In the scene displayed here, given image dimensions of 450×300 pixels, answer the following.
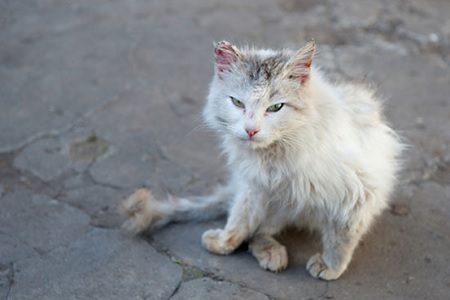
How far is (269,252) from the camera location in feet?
9.82

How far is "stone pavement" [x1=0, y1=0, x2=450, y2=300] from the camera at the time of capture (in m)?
2.90

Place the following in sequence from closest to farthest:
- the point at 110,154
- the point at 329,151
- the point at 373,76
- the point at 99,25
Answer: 1. the point at 329,151
2. the point at 110,154
3. the point at 373,76
4. the point at 99,25

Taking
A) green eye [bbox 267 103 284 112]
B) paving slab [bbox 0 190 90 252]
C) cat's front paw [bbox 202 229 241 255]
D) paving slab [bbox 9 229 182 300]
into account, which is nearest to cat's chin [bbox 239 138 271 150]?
green eye [bbox 267 103 284 112]

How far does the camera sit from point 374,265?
300 centimetres

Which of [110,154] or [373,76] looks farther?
[373,76]

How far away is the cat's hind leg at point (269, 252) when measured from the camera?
2951 mm

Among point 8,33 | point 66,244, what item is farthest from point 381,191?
point 8,33

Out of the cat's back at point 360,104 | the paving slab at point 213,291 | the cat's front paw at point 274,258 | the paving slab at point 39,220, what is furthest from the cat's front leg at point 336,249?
the paving slab at point 39,220

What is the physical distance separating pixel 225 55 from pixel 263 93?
0.26 meters

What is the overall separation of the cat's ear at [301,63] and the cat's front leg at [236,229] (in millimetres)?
641

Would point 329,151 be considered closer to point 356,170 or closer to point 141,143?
point 356,170

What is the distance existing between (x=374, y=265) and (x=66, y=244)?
150cm

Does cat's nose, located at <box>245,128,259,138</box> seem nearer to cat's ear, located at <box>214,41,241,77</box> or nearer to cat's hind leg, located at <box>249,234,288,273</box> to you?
cat's ear, located at <box>214,41,241,77</box>

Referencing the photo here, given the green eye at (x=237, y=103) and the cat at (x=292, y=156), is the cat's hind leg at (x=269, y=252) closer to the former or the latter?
the cat at (x=292, y=156)
